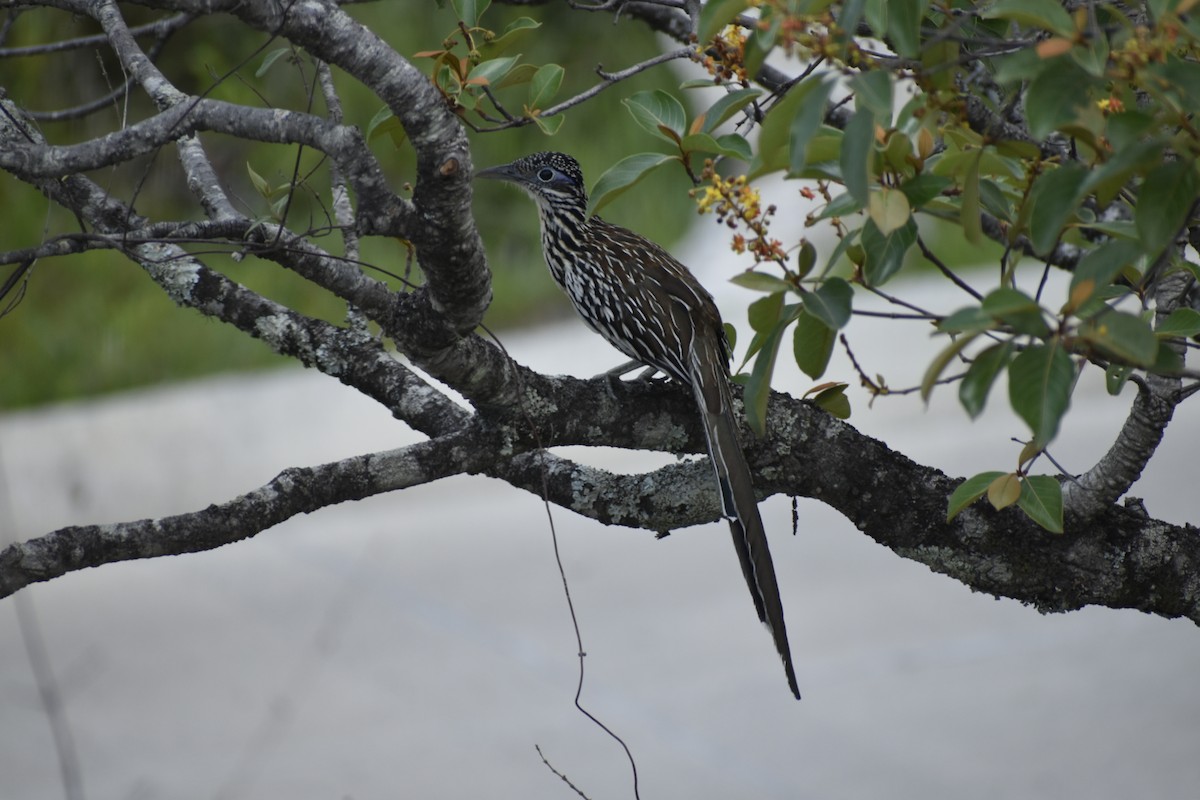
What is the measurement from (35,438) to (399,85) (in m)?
4.01

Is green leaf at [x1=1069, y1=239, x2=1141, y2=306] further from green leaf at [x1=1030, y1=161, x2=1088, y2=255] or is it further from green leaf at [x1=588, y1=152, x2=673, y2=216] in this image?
green leaf at [x1=588, y1=152, x2=673, y2=216]

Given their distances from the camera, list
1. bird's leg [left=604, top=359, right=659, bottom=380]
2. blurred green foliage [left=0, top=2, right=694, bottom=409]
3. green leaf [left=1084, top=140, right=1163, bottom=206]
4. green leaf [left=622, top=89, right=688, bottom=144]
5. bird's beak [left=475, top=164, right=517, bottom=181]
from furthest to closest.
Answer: blurred green foliage [left=0, top=2, right=694, bottom=409] < bird's beak [left=475, top=164, right=517, bottom=181] < bird's leg [left=604, top=359, right=659, bottom=380] < green leaf [left=622, top=89, right=688, bottom=144] < green leaf [left=1084, top=140, right=1163, bottom=206]

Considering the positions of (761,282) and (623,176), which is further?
(623,176)

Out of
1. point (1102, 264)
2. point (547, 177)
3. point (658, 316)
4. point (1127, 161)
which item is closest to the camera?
point (1127, 161)

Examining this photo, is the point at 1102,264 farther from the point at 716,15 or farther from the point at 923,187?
the point at 716,15

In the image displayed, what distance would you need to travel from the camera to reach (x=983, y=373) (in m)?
1.07

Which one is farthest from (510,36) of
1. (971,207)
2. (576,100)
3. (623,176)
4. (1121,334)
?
(1121,334)

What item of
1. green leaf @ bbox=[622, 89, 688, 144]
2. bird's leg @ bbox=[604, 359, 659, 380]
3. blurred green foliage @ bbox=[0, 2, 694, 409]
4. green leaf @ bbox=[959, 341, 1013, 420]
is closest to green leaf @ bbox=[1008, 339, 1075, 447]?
green leaf @ bbox=[959, 341, 1013, 420]

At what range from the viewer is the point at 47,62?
6.23 meters

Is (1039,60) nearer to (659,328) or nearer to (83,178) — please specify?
(659,328)

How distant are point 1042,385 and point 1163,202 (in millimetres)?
180

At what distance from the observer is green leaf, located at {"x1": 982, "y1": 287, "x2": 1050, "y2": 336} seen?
104 centimetres

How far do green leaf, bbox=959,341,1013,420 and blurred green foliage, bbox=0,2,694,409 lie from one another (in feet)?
13.6

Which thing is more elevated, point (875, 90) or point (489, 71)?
point (489, 71)
